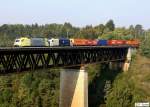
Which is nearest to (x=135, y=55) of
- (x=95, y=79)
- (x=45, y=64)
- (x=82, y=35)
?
(x=95, y=79)

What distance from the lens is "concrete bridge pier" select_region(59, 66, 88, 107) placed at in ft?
255

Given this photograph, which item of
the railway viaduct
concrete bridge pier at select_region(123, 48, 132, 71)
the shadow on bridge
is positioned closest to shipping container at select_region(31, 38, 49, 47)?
the railway viaduct

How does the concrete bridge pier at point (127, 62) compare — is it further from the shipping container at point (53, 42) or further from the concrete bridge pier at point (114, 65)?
the shipping container at point (53, 42)

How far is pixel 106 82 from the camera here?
314ft

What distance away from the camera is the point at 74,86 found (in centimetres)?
7831

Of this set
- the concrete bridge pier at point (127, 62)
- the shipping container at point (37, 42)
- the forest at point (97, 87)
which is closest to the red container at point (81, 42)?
the forest at point (97, 87)

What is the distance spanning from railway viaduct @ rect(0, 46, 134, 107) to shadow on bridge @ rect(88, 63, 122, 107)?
245 inches

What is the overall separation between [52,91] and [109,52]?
61.1 feet

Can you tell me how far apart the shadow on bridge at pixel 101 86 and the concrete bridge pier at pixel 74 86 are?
13.1 metres

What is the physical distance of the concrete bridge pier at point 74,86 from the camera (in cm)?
7762

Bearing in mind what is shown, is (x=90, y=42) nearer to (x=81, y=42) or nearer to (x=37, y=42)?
(x=81, y=42)

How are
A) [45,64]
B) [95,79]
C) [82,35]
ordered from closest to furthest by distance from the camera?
1. [45,64]
2. [95,79]
3. [82,35]

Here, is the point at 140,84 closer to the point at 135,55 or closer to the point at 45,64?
the point at 135,55

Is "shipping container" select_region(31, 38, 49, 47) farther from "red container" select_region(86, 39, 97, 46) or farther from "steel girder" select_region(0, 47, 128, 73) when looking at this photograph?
"red container" select_region(86, 39, 97, 46)
